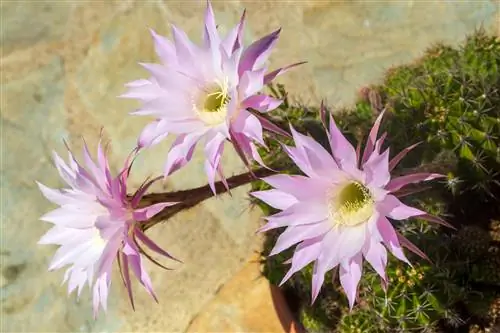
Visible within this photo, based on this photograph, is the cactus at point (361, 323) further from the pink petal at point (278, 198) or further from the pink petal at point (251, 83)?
the pink petal at point (251, 83)

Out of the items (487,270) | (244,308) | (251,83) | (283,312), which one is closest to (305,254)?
(251,83)

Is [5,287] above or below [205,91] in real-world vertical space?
below

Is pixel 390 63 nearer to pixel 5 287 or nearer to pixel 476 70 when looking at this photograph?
pixel 476 70

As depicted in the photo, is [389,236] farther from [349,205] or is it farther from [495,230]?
[495,230]

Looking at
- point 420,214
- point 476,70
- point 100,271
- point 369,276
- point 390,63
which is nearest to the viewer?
point 420,214

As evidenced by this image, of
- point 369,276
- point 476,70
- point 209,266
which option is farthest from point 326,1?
point 369,276
